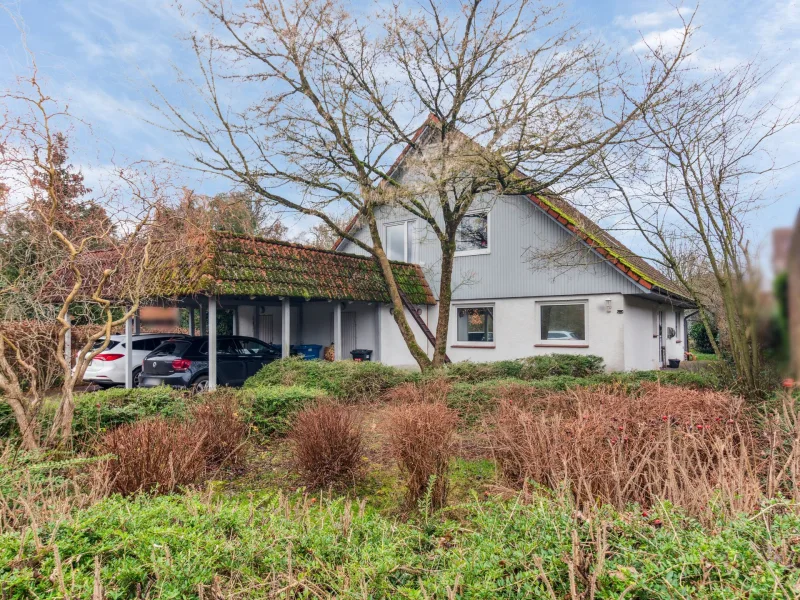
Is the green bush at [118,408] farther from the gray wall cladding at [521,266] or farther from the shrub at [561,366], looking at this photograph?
the gray wall cladding at [521,266]

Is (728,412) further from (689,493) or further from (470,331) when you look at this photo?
(470,331)

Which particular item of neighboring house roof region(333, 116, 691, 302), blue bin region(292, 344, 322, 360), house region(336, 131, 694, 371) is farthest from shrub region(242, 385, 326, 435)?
blue bin region(292, 344, 322, 360)

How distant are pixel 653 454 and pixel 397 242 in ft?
52.3

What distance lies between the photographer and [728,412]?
18.0ft

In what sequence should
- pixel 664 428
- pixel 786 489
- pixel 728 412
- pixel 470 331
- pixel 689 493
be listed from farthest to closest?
1. pixel 470 331
2. pixel 728 412
3. pixel 664 428
4. pixel 786 489
5. pixel 689 493

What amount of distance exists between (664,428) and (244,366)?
11.5m

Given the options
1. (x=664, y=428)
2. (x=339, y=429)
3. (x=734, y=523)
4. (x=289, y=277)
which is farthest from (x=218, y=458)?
(x=289, y=277)

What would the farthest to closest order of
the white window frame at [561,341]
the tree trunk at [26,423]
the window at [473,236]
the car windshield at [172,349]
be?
1. the window at [473,236]
2. the white window frame at [561,341]
3. the car windshield at [172,349]
4. the tree trunk at [26,423]

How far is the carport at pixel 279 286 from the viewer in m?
12.3

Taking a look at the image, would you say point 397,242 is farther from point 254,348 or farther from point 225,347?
point 225,347

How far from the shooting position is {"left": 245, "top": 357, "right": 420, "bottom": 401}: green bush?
10477 millimetres

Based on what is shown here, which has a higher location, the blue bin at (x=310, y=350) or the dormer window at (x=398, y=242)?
the dormer window at (x=398, y=242)

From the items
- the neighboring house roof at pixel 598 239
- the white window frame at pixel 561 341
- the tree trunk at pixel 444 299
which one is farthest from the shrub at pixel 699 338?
the tree trunk at pixel 444 299

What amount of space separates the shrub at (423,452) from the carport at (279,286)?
18.3ft
